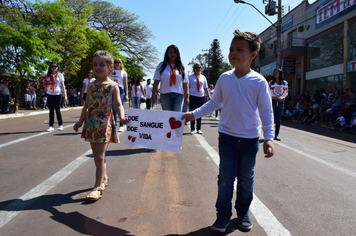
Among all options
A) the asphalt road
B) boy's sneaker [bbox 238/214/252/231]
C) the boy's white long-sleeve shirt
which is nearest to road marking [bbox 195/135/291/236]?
the asphalt road

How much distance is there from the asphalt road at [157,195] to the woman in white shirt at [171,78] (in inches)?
45.0

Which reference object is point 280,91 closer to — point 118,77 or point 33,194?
point 118,77

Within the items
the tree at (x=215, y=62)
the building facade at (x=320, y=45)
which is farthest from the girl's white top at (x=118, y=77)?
the tree at (x=215, y=62)

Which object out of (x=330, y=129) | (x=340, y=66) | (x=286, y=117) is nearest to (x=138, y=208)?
(x=330, y=129)

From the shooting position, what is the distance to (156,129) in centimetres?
344

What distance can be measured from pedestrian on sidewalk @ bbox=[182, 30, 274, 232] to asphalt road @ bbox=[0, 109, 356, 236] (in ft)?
0.98

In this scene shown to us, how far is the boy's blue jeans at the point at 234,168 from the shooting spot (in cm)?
282

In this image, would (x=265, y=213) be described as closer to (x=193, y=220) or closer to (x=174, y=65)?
(x=193, y=220)

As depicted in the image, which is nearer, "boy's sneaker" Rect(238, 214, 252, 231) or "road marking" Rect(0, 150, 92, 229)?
"boy's sneaker" Rect(238, 214, 252, 231)

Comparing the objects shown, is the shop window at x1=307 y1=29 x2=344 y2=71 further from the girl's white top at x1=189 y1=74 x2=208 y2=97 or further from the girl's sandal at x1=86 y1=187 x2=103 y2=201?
the girl's sandal at x1=86 y1=187 x2=103 y2=201

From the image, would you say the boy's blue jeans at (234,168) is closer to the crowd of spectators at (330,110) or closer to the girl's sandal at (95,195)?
the girl's sandal at (95,195)

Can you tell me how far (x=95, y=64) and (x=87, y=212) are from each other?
170cm

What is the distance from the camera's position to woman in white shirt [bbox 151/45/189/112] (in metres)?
6.05

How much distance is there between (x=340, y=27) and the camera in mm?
21375
